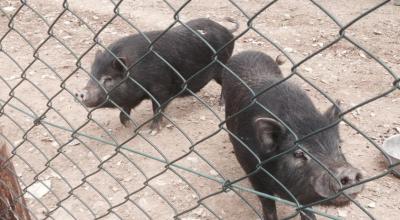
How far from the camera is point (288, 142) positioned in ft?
8.58

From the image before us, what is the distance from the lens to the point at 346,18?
643 centimetres

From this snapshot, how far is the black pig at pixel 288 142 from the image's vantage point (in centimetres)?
231

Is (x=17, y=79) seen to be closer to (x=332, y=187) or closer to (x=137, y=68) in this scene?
(x=137, y=68)

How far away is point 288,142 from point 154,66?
223 cm

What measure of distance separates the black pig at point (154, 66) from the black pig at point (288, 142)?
103cm

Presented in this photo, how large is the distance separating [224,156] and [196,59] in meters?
1.02

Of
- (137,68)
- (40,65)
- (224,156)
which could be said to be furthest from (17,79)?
(224,156)

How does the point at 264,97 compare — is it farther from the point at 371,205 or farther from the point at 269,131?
the point at 371,205

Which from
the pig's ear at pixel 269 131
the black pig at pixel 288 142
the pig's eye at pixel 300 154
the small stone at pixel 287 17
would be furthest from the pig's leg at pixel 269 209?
the small stone at pixel 287 17

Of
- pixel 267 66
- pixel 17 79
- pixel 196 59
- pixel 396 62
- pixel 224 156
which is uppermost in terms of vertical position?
pixel 17 79

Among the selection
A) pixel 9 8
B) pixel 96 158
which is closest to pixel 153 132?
pixel 96 158

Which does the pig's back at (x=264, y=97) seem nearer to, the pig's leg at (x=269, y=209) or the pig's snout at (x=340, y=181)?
the pig's snout at (x=340, y=181)

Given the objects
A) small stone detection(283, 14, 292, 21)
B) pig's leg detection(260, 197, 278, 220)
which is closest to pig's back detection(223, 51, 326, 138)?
pig's leg detection(260, 197, 278, 220)

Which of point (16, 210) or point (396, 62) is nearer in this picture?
point (16, 210)
